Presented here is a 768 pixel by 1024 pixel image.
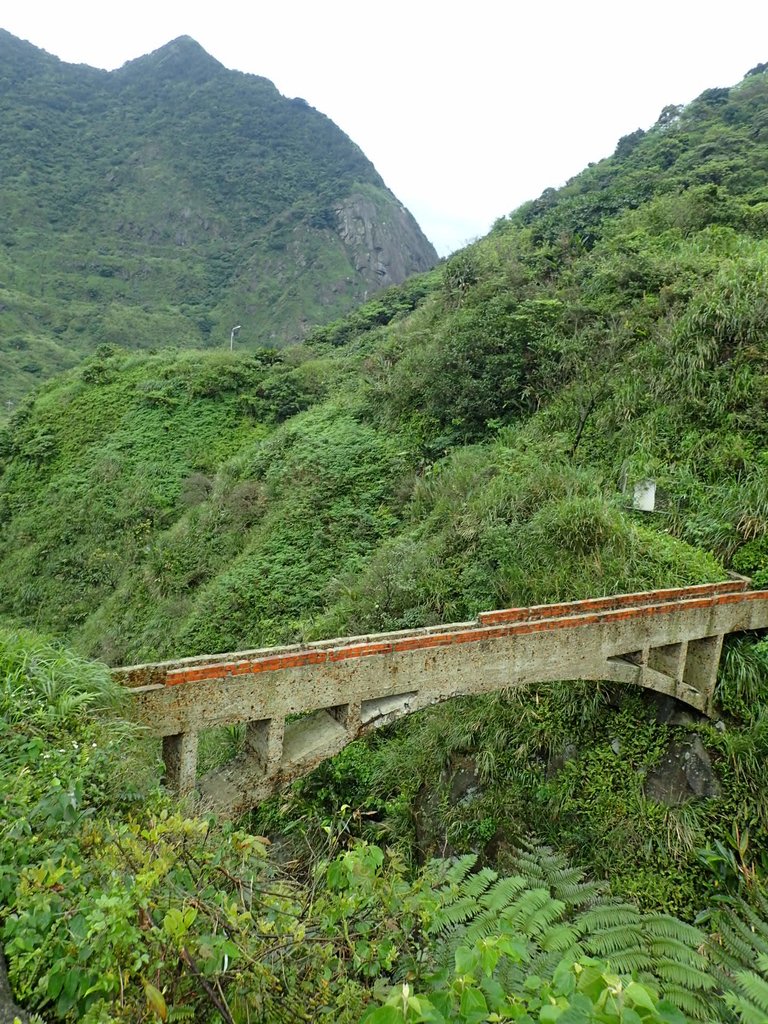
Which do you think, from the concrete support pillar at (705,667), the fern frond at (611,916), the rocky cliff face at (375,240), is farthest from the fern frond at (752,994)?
the rocky cliff face at (375,240)

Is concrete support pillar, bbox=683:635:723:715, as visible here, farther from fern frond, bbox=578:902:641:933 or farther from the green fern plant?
fern frond, bbox=578:902:641:933

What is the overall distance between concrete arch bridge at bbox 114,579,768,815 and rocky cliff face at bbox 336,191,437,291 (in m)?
78.2

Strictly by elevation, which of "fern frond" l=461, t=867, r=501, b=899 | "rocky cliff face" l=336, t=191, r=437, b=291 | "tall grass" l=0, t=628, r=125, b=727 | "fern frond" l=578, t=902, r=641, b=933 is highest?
"rocky cliff face" l=336, t=191, r=437, b=291

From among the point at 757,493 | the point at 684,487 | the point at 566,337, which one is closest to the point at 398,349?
the point at 566,337

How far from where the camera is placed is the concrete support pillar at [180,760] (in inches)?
174

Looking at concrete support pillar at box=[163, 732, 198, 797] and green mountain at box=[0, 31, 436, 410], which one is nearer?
concrete support pillar at box=[163, 732, 198, 797]

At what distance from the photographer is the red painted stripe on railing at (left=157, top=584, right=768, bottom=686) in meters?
4.42

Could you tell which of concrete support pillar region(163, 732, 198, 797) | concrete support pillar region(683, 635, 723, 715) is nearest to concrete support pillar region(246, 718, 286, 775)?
concrete support pillar region(163, 732, 198, 797)

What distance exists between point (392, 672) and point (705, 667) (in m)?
4.52

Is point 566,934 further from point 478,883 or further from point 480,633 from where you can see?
point 480,633

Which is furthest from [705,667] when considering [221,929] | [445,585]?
[221,929]

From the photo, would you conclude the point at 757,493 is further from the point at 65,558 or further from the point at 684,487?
the point at 65,558

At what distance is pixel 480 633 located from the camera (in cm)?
559

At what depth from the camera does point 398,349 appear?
17.8 metres
